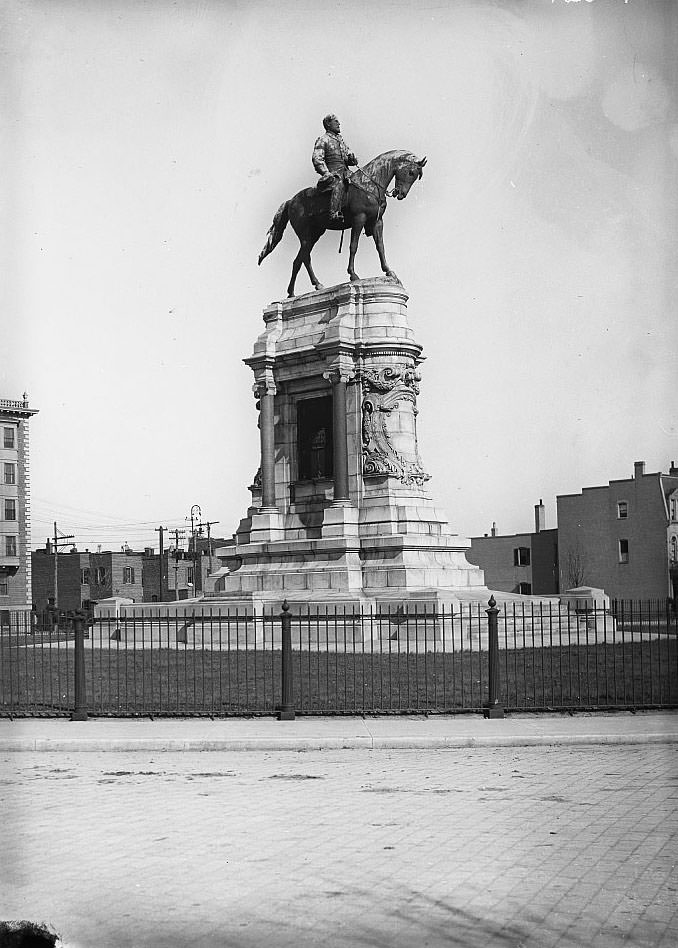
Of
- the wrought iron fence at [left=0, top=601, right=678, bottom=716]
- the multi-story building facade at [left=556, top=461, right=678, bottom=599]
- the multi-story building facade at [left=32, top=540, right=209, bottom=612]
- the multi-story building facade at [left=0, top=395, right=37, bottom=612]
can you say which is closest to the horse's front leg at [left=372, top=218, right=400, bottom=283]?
the wrought iron fence at [left=0, top=601, right=678, bottom=716]

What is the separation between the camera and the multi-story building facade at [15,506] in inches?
3457

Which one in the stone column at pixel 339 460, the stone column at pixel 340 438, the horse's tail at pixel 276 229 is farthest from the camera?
the horse's tail at pixel 276 229

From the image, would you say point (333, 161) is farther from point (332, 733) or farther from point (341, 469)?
point (332, 733)

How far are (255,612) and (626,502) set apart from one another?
5238cm

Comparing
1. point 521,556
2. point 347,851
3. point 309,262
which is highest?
point 309,262

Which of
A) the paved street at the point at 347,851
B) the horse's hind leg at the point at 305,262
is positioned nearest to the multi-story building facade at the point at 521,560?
the horse's hind leg at the point at 305,262

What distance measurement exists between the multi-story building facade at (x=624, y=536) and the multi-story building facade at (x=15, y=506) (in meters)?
37.3

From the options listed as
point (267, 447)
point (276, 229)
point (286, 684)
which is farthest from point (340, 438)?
point (286, 684)

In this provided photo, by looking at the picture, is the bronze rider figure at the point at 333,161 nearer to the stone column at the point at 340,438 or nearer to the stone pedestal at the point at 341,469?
the stone pedestal at the point at 341,469

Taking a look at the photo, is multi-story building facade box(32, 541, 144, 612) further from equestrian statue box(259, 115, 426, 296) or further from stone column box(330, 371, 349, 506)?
stone column box(330, 371, 349, 506)

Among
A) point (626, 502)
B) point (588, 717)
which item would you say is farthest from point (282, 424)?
point (626, 502)

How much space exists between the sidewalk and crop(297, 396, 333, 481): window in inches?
750

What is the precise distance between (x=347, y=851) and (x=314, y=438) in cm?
2671

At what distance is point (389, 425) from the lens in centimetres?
3344
